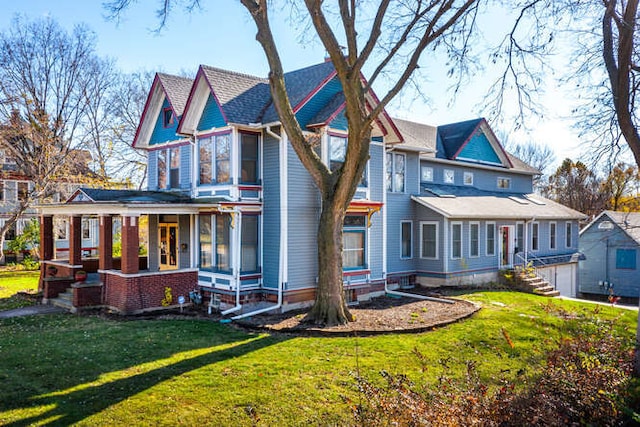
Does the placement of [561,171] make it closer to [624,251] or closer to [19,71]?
[624,251]

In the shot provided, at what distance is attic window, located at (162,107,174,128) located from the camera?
1791cm

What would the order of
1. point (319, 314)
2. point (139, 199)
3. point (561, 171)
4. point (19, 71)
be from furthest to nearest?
point (561, 171) → point (19, 71) → point (139, 199) → point (319, 314)

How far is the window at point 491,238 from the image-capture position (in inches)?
869

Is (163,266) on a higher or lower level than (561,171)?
lower

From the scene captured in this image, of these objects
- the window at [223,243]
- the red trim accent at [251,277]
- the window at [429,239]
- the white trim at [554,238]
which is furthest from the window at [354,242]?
the white trim at [554,238]

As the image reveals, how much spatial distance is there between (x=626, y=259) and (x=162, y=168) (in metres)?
28.4

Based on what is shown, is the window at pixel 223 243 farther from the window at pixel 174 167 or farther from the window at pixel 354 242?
the window at pixel 354 242

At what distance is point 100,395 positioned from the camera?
7.34m

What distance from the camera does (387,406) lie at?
587 centimetres

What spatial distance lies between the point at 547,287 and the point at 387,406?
727 inches

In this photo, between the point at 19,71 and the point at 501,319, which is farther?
the point at 19,71

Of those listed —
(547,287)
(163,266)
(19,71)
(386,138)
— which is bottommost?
(547,287)

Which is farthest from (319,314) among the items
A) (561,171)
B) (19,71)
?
(561,171)

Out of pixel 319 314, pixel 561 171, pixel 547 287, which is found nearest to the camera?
pixel 319 314
